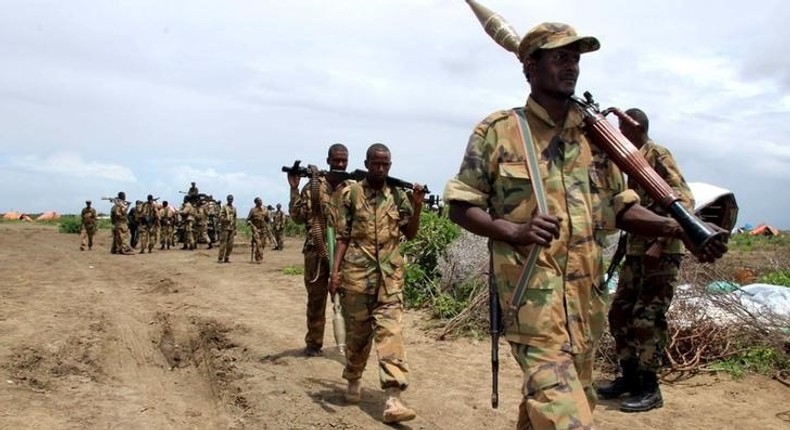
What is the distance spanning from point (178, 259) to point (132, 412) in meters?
16.1

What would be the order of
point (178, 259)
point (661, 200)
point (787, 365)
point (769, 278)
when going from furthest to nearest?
point (178, 259) → point (769, 278) → point (787, 365) → point (661, 200)

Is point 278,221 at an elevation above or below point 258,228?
above

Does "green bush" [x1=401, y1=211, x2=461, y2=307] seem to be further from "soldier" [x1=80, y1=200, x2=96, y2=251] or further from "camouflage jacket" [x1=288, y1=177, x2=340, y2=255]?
"soldier" [x1=80, y1=200, x2=96, y2=251]

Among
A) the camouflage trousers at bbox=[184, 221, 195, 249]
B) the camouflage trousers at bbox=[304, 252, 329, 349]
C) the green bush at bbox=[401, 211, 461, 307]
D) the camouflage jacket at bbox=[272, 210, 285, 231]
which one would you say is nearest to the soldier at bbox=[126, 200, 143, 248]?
the camouflage trousers at bbox=[184, 221, 195, 249]

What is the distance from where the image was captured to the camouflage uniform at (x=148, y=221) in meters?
24.8

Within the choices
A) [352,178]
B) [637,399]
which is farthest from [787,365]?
[352,178]

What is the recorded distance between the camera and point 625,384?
559cm

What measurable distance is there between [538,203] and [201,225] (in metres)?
25.4

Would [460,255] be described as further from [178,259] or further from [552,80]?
[178,259]

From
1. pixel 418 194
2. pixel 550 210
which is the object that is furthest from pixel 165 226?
pixel 550 210

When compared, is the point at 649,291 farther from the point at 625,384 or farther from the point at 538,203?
the point at 538,203

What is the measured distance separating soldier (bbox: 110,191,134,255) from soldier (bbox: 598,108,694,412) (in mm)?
20280

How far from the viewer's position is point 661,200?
2896mm

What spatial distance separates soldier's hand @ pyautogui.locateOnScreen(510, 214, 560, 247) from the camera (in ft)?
8.55
